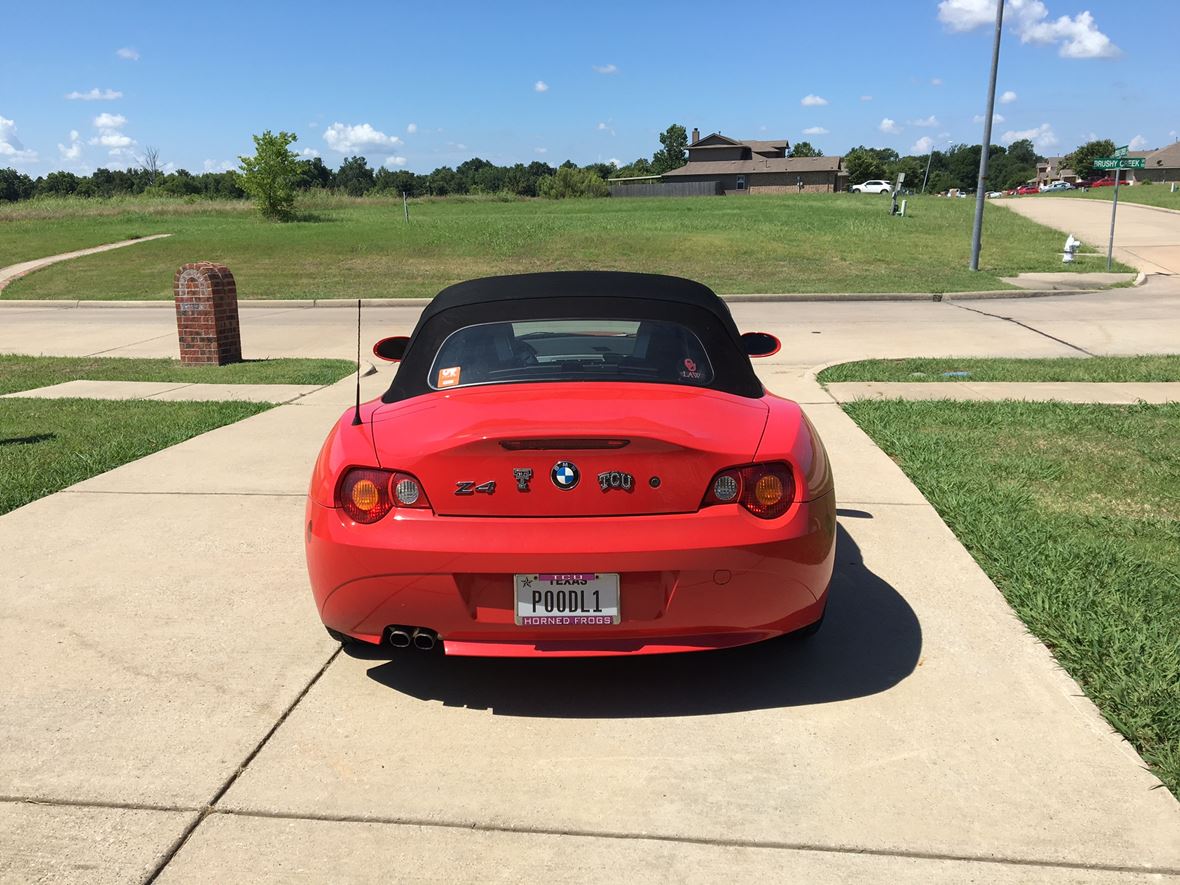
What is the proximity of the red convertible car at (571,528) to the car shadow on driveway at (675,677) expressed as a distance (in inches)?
12.5

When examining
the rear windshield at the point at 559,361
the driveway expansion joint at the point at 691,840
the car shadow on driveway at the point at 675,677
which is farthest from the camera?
the rear windshield at the point at 559,361

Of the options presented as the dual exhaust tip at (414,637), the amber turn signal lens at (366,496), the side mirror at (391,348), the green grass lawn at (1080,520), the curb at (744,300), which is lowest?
the curb at (744,300)

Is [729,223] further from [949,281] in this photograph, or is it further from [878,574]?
Answer: [878,574]

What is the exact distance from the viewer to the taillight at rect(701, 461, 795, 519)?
10.7ft

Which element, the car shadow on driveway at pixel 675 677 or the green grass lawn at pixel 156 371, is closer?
the car shadow on driveway at pixel 675 677

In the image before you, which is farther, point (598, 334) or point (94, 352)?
point (94, 352)

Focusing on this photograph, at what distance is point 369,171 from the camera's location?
459 ft

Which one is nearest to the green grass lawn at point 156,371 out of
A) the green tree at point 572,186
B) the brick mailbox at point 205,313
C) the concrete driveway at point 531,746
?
the brick mailbox at point 205,313

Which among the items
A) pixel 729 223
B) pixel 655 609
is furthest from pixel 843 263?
pixel 655 609

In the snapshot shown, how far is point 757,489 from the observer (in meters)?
3.30

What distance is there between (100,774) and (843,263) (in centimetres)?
2497

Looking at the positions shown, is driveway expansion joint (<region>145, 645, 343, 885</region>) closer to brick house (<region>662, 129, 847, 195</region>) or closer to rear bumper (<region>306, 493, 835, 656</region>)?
rear bumper (<region>306, 493, 835, 656</region>)

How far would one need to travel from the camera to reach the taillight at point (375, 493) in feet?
10.7

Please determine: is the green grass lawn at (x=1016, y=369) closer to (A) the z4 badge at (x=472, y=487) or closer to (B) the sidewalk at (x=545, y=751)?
(B) the sidewalk at (x=545, y=751)
